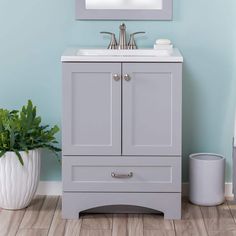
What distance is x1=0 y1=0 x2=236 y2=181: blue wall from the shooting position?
373 centimetres

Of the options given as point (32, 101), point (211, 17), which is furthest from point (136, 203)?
point (211, 17)

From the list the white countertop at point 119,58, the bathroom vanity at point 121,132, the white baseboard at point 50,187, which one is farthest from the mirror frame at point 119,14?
the white baseboard at point 50,187

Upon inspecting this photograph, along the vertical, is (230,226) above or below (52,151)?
below

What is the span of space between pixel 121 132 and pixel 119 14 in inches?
27.2

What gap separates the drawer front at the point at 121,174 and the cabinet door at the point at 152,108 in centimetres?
6

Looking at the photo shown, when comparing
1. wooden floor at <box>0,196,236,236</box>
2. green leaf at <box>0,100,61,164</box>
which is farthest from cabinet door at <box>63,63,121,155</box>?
wooden floor at <box>0,196,236,236</box>

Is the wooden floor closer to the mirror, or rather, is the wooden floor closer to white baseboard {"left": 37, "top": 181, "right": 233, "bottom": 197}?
white baseboard {"left": 37, "top": 181, "right": 233, "bottom": 197}

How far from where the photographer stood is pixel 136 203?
3.47 meters

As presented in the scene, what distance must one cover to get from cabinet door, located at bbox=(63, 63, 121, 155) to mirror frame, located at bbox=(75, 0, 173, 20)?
46 cm

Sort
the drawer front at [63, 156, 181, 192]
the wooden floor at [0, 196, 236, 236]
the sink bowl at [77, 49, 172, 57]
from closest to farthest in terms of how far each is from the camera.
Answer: the wooden floor at [0, 196, 236, 236] < the drawer front at [63, 156, 181, 192] < the sink bowl at [77, 49, 172, 57]

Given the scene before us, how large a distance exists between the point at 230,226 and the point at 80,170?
2.53 feet

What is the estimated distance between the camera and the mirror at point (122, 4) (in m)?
3.72

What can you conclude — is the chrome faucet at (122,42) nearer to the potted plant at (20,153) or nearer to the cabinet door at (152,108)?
the cabinet door at (152,108)

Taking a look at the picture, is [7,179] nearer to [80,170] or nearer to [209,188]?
[80,170]
